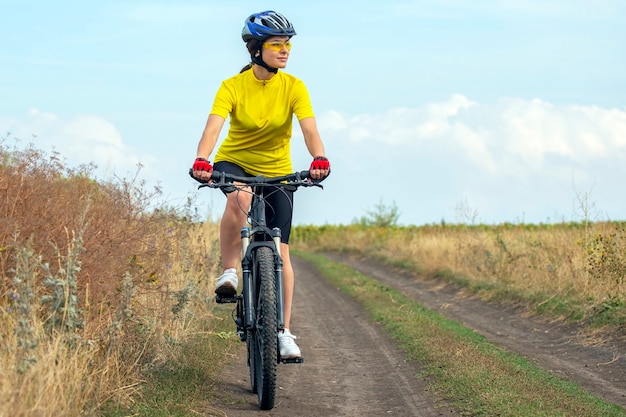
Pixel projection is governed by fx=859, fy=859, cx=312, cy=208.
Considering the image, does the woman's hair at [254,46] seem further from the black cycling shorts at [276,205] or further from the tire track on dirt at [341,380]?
the tire track on dirt at [341,380]

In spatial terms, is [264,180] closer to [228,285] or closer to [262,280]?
[262,280]

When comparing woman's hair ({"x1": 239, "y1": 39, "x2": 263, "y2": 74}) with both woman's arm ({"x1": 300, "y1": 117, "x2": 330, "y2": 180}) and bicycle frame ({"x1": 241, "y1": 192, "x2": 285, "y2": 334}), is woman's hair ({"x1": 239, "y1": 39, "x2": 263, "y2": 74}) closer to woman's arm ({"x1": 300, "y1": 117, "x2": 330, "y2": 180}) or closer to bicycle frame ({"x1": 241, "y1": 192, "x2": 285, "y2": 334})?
woman's arm ({"x1": 300, "y1": 117, "x2": 330, "y2": 180})

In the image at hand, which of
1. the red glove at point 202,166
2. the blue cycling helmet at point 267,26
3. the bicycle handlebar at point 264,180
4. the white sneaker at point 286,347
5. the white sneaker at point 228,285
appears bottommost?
the white sneaker at point 286,347

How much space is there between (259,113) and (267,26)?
0.69m

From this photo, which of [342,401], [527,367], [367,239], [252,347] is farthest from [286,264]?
[367,239]

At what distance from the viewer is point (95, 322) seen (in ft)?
21.7

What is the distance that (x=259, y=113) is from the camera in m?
6.89

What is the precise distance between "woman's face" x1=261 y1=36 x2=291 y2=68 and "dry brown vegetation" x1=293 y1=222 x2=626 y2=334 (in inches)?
279

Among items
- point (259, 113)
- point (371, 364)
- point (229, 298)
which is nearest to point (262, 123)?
point (259, 113)

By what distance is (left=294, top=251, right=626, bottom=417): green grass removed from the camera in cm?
683

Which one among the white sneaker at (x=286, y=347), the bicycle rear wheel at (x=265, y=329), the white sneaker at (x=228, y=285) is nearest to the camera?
the bicycle rear wheel at (x=265, y=329)

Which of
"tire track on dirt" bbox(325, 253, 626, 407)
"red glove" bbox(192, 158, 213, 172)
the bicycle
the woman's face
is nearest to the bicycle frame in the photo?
the bicycle

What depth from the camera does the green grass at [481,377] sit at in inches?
269

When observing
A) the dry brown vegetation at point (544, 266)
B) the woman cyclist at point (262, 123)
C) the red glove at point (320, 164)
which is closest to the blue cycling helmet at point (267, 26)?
the woman cyclist at point (262, 123)
